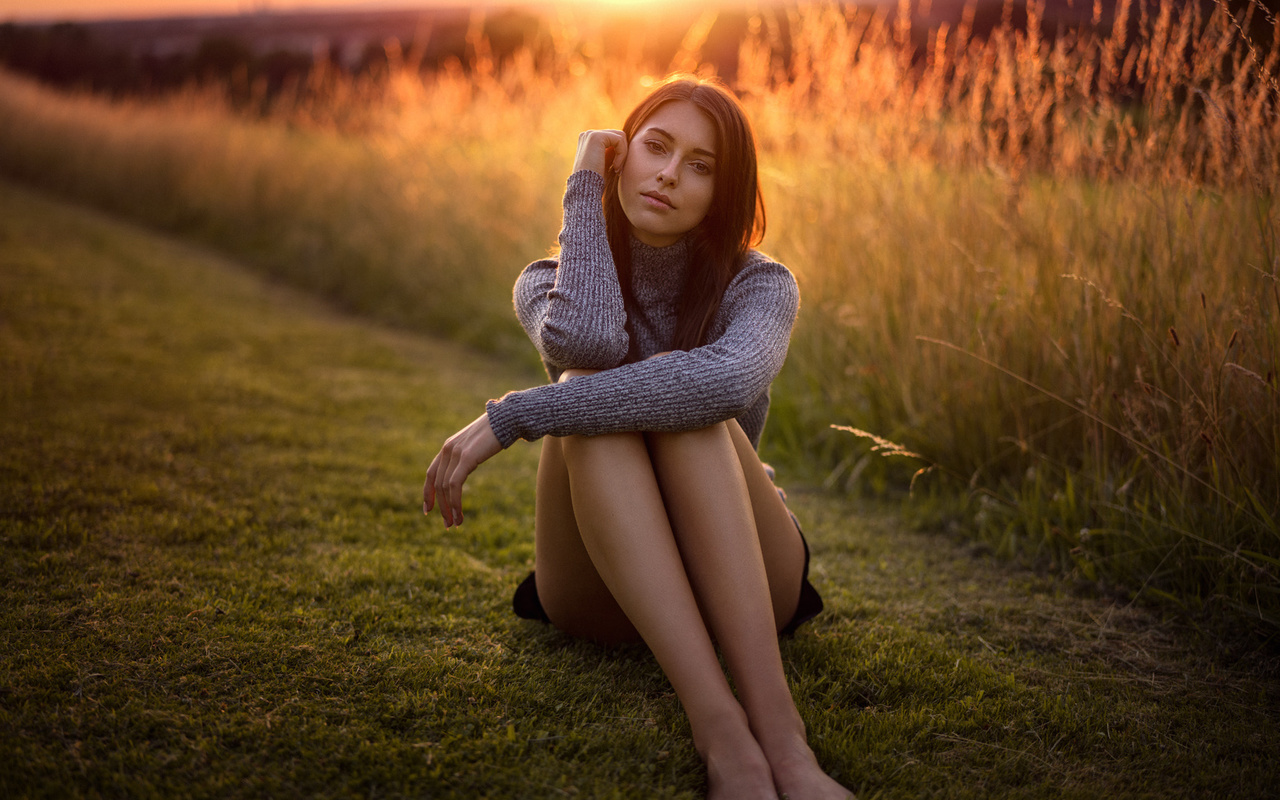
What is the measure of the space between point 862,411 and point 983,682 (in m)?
1.46

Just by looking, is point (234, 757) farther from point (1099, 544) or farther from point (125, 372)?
point (125, 372)

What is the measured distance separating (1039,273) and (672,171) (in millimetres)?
1534

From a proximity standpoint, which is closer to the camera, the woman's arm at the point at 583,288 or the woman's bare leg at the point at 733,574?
the woman's bare leg at the point at 733,574

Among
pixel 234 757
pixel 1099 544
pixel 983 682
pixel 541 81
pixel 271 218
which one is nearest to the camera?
pixel 234 757

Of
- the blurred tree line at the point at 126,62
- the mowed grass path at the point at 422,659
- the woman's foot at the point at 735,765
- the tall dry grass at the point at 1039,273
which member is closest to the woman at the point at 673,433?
the woman's foot at the point at 735,765

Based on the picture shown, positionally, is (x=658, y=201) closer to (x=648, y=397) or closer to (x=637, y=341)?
(x=637, y=341)

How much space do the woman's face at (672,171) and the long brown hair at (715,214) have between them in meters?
0.02

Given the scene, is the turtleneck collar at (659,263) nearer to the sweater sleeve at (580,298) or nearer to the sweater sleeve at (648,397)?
the sweater sleeve at (580,298)

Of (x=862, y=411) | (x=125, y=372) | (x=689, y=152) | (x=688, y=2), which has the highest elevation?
(x=688, y=2)

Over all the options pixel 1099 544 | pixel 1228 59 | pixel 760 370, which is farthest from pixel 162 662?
pixel 1228 59

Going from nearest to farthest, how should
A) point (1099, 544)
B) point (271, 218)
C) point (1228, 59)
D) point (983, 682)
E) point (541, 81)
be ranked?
1. point (983, 682)
2. point (1099, 544)
3. point (1228, 59)
4. point (541, 81)
5. point (271, 218)

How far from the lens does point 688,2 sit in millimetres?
7285

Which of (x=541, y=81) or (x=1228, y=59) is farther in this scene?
(x=541, y=81)

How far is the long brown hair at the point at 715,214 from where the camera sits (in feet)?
5.72
